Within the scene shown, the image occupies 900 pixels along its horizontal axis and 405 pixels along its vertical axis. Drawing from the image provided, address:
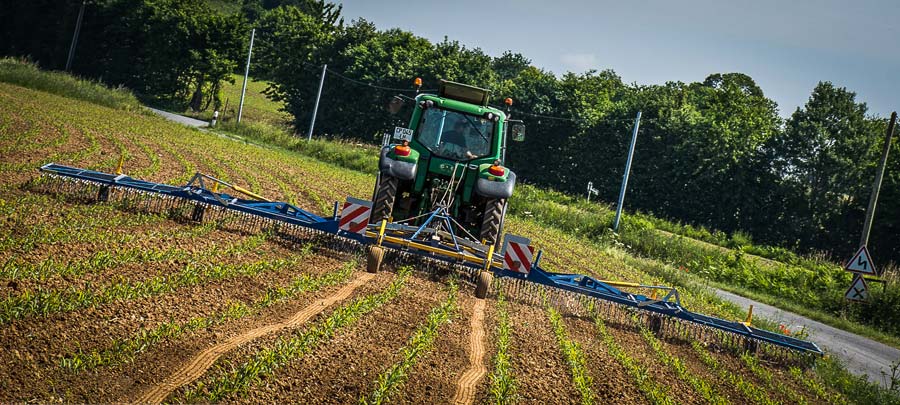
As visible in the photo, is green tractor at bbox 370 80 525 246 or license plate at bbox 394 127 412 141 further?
license plate at bbox 394 127 412 141

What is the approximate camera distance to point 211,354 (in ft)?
15.5

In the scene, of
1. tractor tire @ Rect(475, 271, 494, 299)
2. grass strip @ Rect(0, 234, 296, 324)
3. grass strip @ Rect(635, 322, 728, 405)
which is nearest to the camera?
grass strip @ Rect(0, 234, 296, 324)

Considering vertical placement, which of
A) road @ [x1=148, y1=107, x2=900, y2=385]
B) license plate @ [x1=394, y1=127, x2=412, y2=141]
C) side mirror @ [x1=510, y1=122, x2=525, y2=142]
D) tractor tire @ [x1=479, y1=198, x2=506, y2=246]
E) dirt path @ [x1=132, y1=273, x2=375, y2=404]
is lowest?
road @ [x1=148, y1=107, x2=900, y2=385]

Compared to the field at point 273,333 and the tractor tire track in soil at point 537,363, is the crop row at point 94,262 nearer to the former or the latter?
the field at point 273,333

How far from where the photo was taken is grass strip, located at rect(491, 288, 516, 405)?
5.09m

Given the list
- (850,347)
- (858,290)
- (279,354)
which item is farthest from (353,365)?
(858,290)

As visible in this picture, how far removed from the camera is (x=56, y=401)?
3.63 metres

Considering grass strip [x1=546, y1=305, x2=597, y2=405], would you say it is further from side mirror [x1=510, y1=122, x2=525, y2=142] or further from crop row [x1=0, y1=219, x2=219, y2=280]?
crop row [x1=0, y1=219, x2=219, y2=280]

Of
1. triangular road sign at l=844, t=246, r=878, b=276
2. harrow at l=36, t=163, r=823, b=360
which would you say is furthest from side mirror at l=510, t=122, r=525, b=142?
triangular road sign at l=844, t=246, r=878, b=276

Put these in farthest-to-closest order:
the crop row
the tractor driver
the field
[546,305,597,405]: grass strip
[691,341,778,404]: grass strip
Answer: the tractor driver, [691,341,778,404]: grass strip, [546,305,597,405]: grass strip, the crop row, the field

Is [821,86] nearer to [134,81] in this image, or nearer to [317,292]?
[317,292]

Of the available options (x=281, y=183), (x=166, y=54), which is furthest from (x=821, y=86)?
(x=166, y=54)

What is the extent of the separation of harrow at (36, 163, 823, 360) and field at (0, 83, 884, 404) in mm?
223

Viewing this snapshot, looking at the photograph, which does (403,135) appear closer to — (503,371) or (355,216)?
(355,216)
